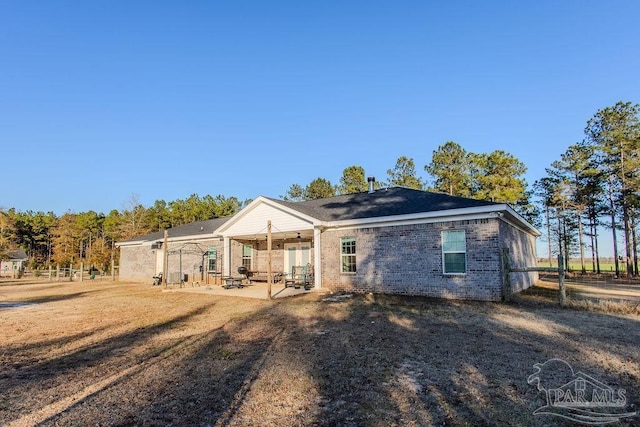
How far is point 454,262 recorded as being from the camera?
1270cm

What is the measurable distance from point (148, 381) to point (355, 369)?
3043mm

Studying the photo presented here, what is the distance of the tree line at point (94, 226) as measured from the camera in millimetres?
42841

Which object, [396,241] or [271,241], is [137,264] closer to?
[271,241]

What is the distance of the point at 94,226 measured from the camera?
207 feet

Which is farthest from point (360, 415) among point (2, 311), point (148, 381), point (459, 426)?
point (2, 311)

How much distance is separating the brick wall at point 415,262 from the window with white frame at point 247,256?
6.92 m

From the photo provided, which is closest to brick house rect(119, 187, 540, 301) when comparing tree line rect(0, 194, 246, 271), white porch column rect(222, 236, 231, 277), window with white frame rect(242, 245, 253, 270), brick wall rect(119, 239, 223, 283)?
white porch column rect(222, 236, 231, 277)

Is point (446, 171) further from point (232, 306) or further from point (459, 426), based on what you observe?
point (459, 426)

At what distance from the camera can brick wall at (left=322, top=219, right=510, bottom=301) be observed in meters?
12.0

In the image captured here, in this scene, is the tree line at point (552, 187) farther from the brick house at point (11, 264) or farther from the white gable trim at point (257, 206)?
the white gable trim at point (257, 206)

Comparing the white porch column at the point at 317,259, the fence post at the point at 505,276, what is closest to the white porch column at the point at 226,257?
the white porch column at the point at 317,259

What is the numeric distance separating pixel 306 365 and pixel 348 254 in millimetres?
9935

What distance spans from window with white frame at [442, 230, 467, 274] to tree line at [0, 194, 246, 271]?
35986 millimetres

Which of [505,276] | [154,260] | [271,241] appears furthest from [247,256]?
[505,276]
